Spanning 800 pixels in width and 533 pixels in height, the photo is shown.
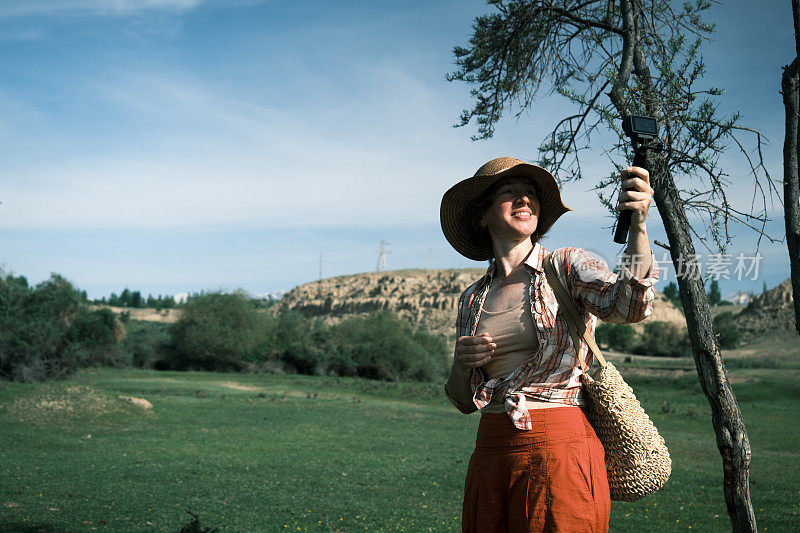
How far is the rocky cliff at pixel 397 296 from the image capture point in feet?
331

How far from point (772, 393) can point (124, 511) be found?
26.3 metres

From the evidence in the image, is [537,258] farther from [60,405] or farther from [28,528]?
[60,405]

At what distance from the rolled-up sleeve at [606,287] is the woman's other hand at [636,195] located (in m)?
0.14

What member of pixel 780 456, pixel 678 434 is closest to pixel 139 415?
pixel 678 434

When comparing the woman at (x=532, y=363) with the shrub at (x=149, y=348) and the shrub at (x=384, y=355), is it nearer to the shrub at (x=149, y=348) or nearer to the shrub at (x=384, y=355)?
the shrub at (x=384, y=355)

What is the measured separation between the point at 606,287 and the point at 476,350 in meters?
0.54

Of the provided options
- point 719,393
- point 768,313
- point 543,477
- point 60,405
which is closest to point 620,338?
point 768,313

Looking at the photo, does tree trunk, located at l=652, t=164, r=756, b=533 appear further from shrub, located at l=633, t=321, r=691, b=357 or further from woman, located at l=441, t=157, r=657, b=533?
shrub, located at l=633, t=321, r=691, b=357

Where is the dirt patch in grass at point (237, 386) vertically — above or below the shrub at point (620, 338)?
below

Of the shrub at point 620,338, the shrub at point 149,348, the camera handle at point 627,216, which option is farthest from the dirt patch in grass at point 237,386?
the shrub at point 620,338

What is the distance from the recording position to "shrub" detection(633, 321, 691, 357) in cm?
6034

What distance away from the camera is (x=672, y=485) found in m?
Result: 10.3

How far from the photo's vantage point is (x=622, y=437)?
2.47 meters

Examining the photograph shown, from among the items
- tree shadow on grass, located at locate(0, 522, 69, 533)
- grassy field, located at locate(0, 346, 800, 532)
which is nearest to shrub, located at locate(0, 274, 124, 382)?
grassy field, located at locate(0, 346, 800, 532)
